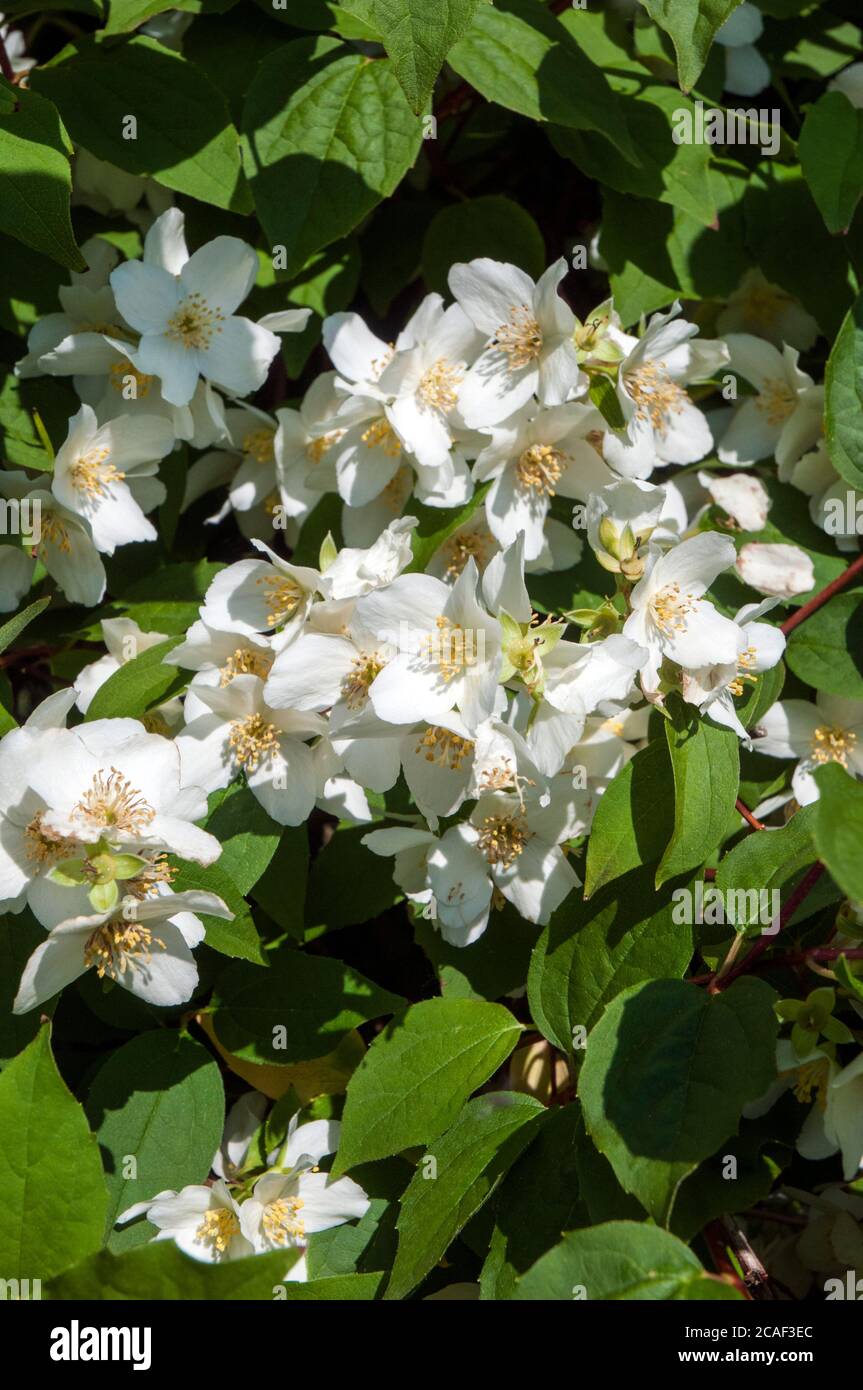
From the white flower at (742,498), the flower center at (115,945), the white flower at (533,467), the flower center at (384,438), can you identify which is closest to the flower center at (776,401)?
the white flower at (742,498)

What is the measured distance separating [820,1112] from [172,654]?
1134 millimetres

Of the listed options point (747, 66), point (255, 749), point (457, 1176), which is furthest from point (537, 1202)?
point (747, 66)

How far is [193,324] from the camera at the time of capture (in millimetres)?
1916

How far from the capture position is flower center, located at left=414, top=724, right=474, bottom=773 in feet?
5.37

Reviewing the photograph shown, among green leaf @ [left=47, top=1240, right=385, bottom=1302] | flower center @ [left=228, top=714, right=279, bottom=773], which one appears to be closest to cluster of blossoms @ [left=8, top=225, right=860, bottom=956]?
flower center @ [left=228, top=714, right=279, bottom=773]

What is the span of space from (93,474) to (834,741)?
1.30 m

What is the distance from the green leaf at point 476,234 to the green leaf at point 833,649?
0.79 meters

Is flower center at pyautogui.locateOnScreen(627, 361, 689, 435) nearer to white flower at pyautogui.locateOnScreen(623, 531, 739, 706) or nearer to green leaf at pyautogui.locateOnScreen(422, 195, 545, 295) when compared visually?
white flower at pyautogui.locateOnScreen(623, 531, 739, 706)

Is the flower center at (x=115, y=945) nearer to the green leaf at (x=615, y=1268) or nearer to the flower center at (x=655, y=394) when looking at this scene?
the green leaf at (x=615, y=1268)

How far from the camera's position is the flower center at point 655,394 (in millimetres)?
1861

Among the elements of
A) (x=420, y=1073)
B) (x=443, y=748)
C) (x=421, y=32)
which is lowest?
(x=420, y=1073)

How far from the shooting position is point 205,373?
1.94 meters

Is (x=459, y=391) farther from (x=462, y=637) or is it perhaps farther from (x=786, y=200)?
(x=786, y=200)

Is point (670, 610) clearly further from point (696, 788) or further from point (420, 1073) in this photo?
point (420, 1073)
